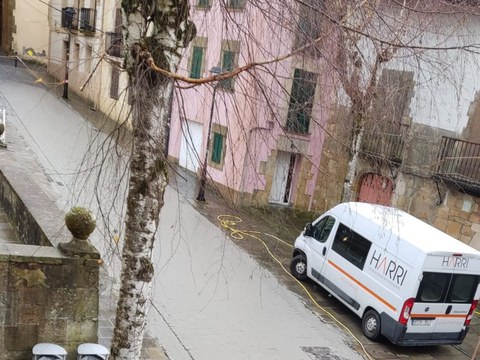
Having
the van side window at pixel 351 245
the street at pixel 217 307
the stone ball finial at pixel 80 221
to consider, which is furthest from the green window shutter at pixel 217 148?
the stone ball finial at pixel 80 221

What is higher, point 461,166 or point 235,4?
point 235,4

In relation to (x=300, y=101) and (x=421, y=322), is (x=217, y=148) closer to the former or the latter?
(x=421, y=322)

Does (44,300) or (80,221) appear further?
(80,221)

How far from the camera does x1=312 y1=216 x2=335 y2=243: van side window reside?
465 inches

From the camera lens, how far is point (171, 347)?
8.38 metres

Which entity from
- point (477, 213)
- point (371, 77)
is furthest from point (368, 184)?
point (371, 77)

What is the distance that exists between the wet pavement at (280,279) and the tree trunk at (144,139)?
0.60 metres

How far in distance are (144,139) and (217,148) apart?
14.6 m

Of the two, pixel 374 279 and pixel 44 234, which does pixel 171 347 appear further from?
pixel 374 279

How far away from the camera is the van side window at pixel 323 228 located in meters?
11.8

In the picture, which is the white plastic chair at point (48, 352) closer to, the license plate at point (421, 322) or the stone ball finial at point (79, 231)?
the stone ball finial at point (79, 231)

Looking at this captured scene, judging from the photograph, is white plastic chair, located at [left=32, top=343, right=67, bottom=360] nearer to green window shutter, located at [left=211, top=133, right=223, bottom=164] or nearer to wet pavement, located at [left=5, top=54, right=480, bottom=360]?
wet pavement, located at [left=5, top=54, right=480, bottom=360]

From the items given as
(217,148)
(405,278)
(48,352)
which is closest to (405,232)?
(405,278)

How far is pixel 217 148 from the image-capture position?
19.0m
